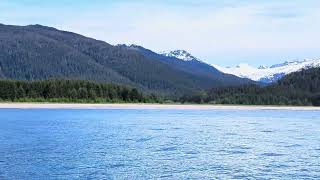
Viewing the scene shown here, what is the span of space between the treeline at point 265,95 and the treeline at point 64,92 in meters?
32.1

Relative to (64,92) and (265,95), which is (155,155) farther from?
(265,95)

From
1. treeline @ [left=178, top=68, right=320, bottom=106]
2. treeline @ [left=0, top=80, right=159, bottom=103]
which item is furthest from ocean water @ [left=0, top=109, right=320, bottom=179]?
treeline @ [left=178, top=68, right=320, bottom=106]

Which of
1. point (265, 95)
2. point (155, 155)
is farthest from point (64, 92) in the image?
point (155, 155)

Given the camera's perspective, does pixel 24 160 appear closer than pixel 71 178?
No

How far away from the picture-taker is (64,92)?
140 m

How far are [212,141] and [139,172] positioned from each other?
18220 mm

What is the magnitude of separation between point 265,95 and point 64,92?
63111 mm

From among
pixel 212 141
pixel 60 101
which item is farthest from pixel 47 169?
pixel 60 101

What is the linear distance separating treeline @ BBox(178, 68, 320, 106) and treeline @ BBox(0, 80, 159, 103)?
32.1 meters

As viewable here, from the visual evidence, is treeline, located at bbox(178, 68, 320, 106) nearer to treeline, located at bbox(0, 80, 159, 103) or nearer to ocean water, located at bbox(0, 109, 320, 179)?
treeline, located at bbox(0, 80, 159, 103)

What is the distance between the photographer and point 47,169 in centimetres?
3303

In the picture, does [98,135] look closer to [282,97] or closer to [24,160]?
[24,160]

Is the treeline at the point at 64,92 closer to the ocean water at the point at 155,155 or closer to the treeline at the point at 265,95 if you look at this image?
the treeline at the point at 265,95

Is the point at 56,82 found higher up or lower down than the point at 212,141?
Answer: higher up
